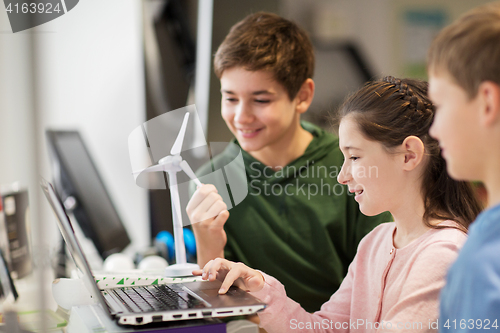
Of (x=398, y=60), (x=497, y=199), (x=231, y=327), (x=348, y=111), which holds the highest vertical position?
(x=398, y=60)

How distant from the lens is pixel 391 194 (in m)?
0.82

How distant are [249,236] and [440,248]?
0.58 metres

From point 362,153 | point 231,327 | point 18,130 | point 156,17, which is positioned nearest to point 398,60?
point 156,17

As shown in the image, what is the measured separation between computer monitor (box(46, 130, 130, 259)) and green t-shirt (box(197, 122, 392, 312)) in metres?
0.39

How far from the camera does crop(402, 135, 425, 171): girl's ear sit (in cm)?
79

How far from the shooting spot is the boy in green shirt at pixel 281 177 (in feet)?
3.74

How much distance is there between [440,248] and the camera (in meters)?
0.74

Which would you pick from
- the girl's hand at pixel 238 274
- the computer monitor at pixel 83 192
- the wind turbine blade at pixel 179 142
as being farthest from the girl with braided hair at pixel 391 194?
the computer monitor at pixel 83 192

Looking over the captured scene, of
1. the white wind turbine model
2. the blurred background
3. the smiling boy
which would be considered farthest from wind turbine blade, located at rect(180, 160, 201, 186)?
the smiling boy

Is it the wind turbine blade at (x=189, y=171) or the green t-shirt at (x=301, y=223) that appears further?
the green t-shirt at (x=301, y=223)

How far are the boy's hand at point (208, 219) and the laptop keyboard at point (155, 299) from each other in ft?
0.66

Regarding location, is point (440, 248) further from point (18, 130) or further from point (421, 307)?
point (18, 130)

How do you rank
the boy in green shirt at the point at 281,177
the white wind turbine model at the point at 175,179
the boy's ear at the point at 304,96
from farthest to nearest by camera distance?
the boy's ear at the point at 304,96 < the boy in green shirt at the point at 281,177 < the white wind turbine model at the point at 175,179

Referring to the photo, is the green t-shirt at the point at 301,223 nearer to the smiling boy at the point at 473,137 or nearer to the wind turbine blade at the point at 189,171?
the wind turbine blade at the point at 189,171
